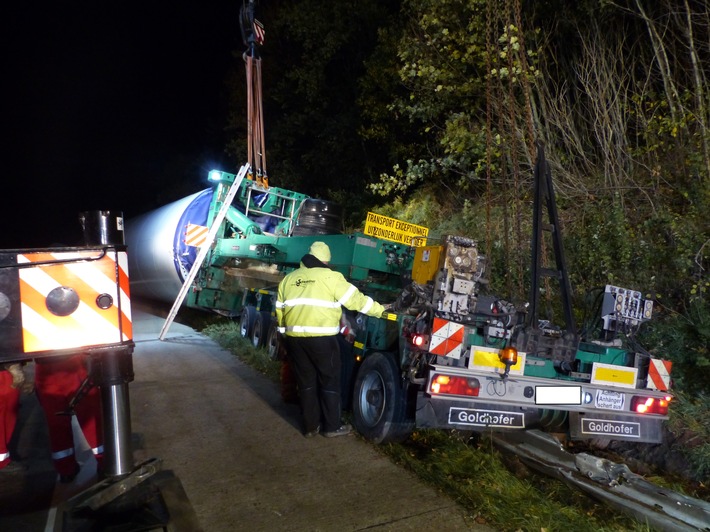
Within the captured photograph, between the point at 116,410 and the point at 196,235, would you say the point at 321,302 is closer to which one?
the point at 116,410

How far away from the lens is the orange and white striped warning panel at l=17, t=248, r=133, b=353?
2.25 meters

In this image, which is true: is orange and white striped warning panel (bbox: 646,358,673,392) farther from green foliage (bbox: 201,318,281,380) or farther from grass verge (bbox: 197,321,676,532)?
green foliage (bbox: 201,318,281,380)

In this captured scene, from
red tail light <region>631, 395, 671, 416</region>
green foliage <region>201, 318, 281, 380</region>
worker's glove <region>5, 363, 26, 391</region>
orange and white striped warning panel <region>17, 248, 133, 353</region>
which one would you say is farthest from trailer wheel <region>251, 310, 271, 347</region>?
orange and white striped warning panel <region>17, 248, 133, 353</region>

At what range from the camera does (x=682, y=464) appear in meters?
4.75

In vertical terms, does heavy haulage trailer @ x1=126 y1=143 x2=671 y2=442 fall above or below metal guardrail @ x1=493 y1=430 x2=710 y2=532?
above

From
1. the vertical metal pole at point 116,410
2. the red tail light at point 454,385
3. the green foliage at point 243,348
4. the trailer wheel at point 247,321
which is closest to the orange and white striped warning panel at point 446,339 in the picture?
the red tail light at point 454,385

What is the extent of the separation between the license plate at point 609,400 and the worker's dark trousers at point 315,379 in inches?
83.1

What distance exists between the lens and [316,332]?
15.4 ft

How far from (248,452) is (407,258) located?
9.00 feet

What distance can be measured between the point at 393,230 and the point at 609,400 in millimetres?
2738

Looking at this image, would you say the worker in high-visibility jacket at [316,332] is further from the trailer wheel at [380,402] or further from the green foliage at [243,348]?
the green foliage at [243,348]

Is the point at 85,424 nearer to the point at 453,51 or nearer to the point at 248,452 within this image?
the point at 248,452

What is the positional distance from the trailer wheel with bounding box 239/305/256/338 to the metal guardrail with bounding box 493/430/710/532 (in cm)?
496

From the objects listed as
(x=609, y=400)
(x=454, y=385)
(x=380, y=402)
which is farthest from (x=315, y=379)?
(x=609, y=400)
